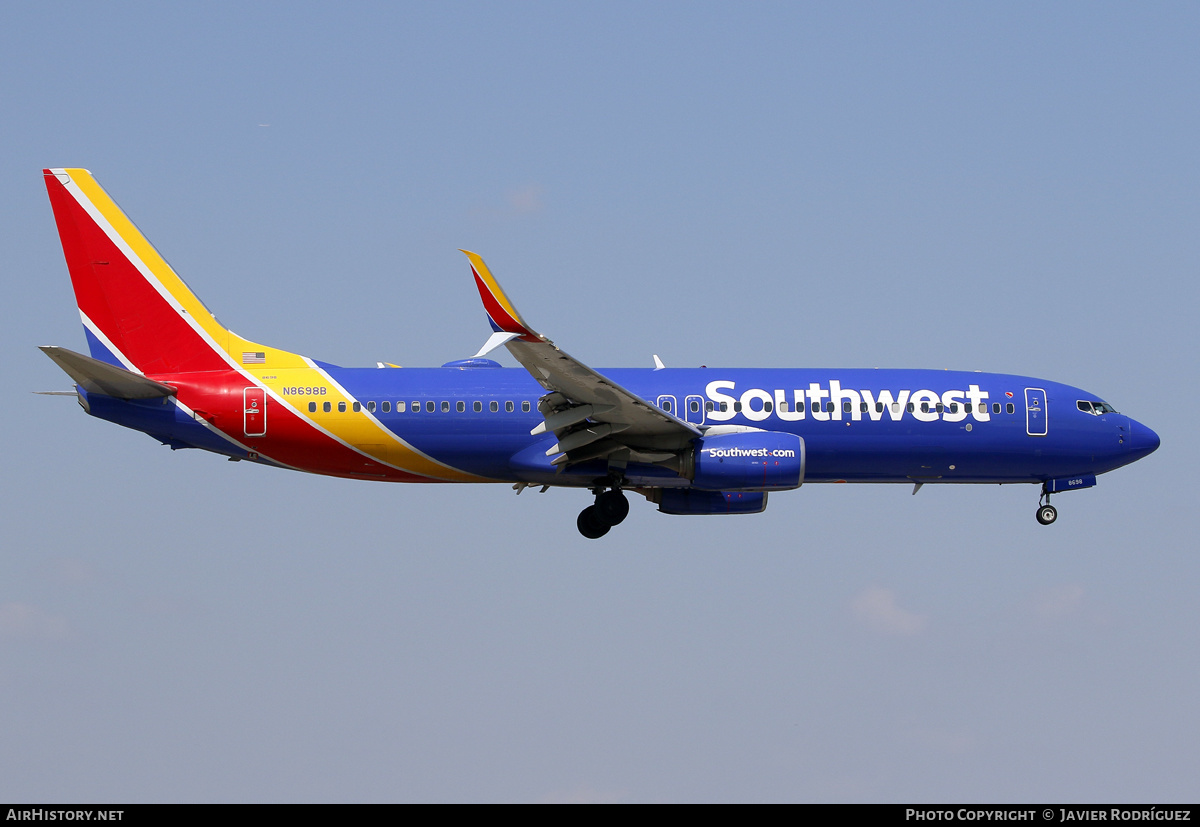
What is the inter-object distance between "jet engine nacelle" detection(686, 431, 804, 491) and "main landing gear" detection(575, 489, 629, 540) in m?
2.54

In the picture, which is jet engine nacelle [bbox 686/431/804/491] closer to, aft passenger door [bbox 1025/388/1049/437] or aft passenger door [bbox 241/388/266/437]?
aft passenger door [bbox 1025/388/1049/437]

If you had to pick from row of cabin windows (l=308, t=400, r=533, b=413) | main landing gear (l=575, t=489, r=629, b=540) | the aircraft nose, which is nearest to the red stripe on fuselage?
row of cabin windows (l=308, t=400, r=533, b=413)

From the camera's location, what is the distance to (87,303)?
37.6 meters

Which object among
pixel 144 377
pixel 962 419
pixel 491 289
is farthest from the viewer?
pixel 962 419

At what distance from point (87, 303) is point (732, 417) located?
16358mm

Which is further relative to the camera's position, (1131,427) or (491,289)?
(1131,427)

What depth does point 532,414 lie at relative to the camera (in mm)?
37188

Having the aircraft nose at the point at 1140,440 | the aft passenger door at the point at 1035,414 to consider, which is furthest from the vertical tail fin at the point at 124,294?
the aircraft nose at the point at 1140,440

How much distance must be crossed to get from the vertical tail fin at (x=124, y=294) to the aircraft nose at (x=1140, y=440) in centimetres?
2389

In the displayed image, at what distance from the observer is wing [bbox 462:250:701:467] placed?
33.5m

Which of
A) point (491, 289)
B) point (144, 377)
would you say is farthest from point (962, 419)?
point (144, 377)

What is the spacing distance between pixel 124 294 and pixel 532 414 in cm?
1065

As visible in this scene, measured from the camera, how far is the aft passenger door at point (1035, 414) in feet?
130

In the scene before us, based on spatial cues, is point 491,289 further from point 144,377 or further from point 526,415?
point 144,377
